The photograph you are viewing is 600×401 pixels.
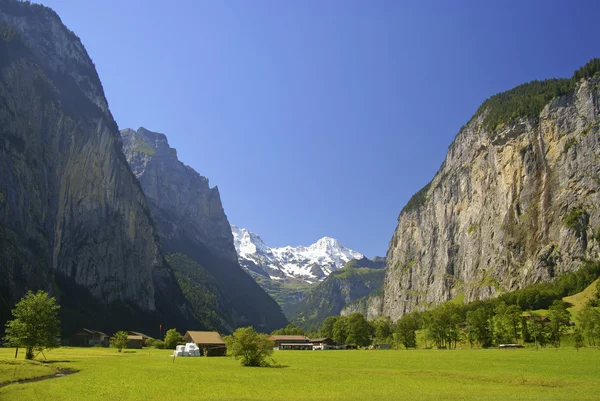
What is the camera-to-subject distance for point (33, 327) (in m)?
65.4

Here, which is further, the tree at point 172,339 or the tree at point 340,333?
the tree at point 340,333

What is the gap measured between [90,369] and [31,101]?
167243mm

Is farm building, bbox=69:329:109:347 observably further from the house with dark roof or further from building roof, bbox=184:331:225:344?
the house with dark roof

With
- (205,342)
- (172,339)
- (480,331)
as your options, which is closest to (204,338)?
(205,342)

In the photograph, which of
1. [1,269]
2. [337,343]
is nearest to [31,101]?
[1,269]

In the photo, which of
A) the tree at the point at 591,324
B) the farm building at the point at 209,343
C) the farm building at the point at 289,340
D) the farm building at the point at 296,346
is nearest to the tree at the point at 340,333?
the farm building at the point at 289,340

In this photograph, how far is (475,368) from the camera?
2413 inches

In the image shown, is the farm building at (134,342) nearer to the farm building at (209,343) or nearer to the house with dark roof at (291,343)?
the farm building at (209,343)

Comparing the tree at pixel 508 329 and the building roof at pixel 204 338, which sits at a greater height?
the tree at pixel 508 329

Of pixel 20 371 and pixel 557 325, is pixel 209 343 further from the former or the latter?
pixel 557 325

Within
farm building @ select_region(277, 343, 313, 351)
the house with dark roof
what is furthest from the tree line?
farm building @ select_region(277, 343, 313, 351)

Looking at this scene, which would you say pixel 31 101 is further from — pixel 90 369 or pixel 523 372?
pixel 523 372

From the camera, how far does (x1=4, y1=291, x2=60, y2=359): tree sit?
212 feet

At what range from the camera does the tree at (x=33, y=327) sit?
212 feet
